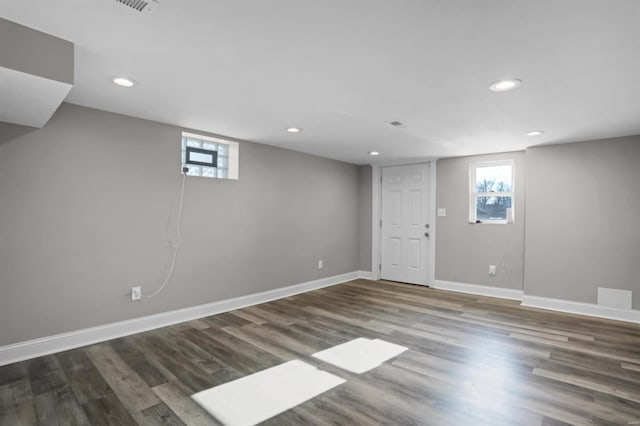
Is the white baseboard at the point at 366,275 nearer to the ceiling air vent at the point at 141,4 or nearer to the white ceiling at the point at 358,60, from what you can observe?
the white ceiling at the point at 358,60

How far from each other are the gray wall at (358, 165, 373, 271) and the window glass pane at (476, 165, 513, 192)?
1928 millimetres

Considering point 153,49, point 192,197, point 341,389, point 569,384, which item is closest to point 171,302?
point 192,197

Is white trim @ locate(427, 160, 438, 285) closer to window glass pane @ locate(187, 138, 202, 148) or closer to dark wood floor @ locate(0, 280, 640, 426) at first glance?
dark wood floor @ locate(0, 280, 640, 426)

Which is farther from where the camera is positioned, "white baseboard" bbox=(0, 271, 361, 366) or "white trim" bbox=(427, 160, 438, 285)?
"white trim" bbox=(427, 160, 438, 285)

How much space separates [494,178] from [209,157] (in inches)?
167

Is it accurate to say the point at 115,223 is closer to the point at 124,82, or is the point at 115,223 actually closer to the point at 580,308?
A: the point at 124,82

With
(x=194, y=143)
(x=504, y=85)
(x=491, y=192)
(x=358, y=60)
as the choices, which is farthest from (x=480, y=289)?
(x=194, y=143)

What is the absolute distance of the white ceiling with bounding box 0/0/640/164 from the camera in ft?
5.21

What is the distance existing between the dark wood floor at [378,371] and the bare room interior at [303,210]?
2 cm

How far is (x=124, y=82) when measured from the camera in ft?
8.13

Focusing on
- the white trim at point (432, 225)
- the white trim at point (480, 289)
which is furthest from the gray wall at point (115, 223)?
the white trim at point (480, 289)

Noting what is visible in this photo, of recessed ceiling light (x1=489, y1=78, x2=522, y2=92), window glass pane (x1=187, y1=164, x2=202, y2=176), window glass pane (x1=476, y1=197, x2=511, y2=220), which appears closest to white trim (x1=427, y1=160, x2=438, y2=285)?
window glass pane (x1=476, y1=197, x2=511, y2=220)

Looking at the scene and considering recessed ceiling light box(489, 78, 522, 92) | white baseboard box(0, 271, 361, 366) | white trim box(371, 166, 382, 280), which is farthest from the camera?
white trim box(371, 166, 382, 280)

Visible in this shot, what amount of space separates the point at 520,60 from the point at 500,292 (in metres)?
3.87
